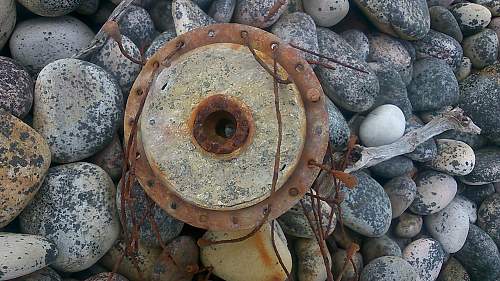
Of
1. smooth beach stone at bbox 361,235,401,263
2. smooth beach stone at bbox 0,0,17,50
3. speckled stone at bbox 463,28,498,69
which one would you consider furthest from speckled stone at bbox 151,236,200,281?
speckled stone at bbox 463,28,498,69

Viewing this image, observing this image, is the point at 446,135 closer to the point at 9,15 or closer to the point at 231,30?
the point at 231,30

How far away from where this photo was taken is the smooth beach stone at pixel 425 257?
221 centimetres

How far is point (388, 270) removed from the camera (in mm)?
2004

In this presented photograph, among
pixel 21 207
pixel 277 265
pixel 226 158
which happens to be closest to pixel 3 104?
pixel 21 207

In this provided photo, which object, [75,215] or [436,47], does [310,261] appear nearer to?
[75,215]

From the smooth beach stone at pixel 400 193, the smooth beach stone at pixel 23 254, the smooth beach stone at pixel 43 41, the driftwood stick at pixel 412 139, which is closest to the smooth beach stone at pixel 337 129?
the driftwood stick at pixel 412 139

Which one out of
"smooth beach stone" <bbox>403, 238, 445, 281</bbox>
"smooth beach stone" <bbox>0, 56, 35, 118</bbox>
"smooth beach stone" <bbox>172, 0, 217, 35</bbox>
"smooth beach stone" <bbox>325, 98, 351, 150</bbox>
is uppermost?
"smooth beach stone" <bbox>172, 0, 217, 35</bbox>

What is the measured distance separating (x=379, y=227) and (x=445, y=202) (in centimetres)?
39

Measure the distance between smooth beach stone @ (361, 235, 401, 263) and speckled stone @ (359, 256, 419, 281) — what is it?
0.24ft

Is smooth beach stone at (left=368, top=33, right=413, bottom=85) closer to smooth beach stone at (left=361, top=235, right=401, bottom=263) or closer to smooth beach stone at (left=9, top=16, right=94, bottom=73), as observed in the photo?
smooth beach stone at (left=361, top=235, right=401, bottom=263)

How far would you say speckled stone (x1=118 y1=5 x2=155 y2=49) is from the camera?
2.05 meters

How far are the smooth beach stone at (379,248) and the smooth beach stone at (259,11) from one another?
90cm

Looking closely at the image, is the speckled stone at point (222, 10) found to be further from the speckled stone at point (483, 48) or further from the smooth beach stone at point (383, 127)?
the speckled stone at point (483, 48)

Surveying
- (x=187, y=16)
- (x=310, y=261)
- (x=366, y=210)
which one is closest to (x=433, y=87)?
(x=366, y=210)
